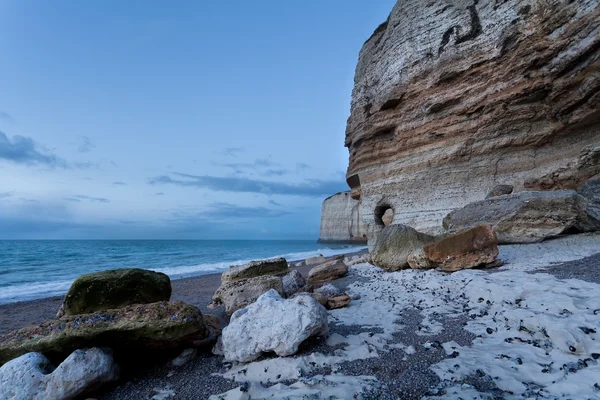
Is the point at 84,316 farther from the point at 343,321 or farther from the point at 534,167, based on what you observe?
the point at 534,167

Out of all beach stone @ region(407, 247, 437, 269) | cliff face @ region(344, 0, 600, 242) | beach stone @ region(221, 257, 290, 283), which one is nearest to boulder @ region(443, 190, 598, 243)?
beach stone @ region(407, 247, 437, 269)

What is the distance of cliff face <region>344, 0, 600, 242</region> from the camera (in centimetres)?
1114

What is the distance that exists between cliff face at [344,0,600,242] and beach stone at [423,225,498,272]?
7220 millimetres

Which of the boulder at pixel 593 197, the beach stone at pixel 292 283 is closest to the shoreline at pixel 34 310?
the beach stone at pixel 292 283

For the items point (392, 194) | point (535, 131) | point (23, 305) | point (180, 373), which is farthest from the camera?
point (392, 194)

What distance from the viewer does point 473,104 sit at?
13.7 meters

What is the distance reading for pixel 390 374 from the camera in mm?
3068

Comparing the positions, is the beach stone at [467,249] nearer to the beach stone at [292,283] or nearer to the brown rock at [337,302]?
the brown rock at [337,302]

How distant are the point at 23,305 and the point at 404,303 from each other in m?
12.4

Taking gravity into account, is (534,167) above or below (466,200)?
above

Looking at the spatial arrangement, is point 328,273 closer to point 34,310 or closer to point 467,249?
point 467,249

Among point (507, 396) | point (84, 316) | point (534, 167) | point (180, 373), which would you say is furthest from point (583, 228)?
point (84, 316)

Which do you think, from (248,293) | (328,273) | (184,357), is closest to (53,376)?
(184,357)

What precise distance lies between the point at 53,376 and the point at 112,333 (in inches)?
24.8
